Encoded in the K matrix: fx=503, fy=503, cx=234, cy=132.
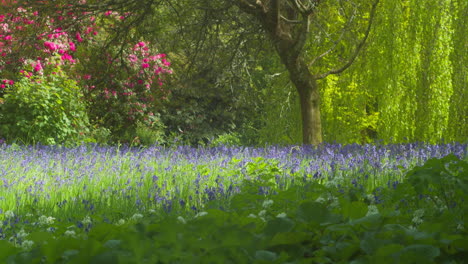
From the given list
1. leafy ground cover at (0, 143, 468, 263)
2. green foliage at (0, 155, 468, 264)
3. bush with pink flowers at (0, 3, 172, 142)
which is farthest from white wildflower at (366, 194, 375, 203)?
bush with pink flowers at (0, 3, 172, 142)

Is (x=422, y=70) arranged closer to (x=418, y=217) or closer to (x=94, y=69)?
(x=418, y=217)

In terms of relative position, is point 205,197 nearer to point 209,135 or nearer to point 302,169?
point 302,169

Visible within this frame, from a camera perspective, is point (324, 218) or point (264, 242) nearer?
point (264, 242)

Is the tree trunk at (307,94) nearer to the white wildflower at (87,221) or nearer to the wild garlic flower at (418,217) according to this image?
the white wildflower at (87,221)

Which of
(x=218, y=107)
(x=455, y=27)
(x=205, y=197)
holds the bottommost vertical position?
(x=205, y=197)

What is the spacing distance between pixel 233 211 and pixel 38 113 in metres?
7.45

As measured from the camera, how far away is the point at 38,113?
29.1ft

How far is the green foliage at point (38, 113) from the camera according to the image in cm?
883

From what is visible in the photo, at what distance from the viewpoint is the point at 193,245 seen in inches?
52.7

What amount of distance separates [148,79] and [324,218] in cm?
1148

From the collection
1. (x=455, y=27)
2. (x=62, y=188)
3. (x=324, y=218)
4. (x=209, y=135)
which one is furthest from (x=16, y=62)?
(x=324, y=218)

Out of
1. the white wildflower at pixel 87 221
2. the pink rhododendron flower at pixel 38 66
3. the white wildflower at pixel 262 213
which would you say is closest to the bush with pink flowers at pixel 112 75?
the pink rhododendron flower at pixel 38 66

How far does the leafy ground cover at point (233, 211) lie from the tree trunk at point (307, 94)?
155 cm

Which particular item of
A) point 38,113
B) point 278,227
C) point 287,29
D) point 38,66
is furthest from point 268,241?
point 38,66
